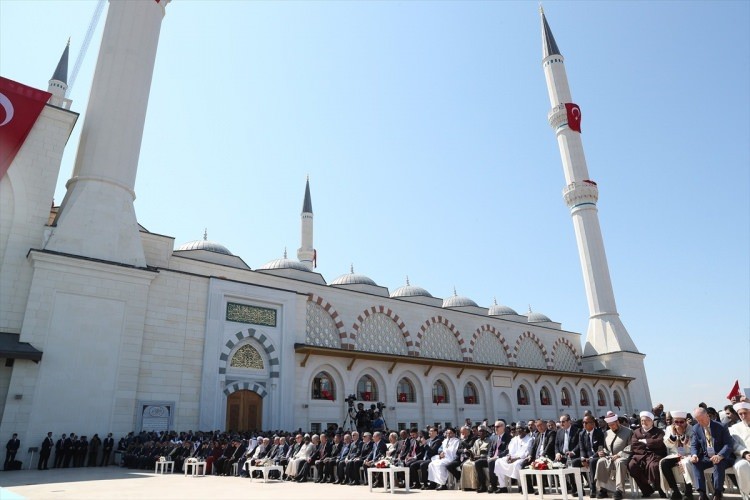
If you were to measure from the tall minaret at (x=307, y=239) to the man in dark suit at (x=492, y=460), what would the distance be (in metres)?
19.5

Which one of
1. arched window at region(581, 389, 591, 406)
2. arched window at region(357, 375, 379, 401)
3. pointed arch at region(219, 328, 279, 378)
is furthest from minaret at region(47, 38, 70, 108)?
→ arched window at region(581, 389, 591, 406)

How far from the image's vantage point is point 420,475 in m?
7.30

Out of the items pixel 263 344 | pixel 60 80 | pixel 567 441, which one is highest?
pixel 60 80

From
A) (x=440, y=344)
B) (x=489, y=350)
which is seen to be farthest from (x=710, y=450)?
(x=489, y=350)

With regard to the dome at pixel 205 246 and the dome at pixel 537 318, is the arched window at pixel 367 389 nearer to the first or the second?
the dome at pixel 205 246

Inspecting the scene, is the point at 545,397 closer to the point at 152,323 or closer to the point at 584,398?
the point at 584,398

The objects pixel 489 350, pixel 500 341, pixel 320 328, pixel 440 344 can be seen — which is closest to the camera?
pixel 320 328

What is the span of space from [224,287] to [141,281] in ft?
8.14

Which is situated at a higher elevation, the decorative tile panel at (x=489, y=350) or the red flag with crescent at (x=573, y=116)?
the red flag with crescent at (x=573, y=116)

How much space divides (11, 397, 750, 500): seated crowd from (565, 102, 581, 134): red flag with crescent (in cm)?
2102

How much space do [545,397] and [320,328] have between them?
13.0 metres

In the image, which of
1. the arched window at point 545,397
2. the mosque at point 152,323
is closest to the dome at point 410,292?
the mosque at point 152,323

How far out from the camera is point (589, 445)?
600 cm

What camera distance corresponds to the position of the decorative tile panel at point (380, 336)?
1872 cm
